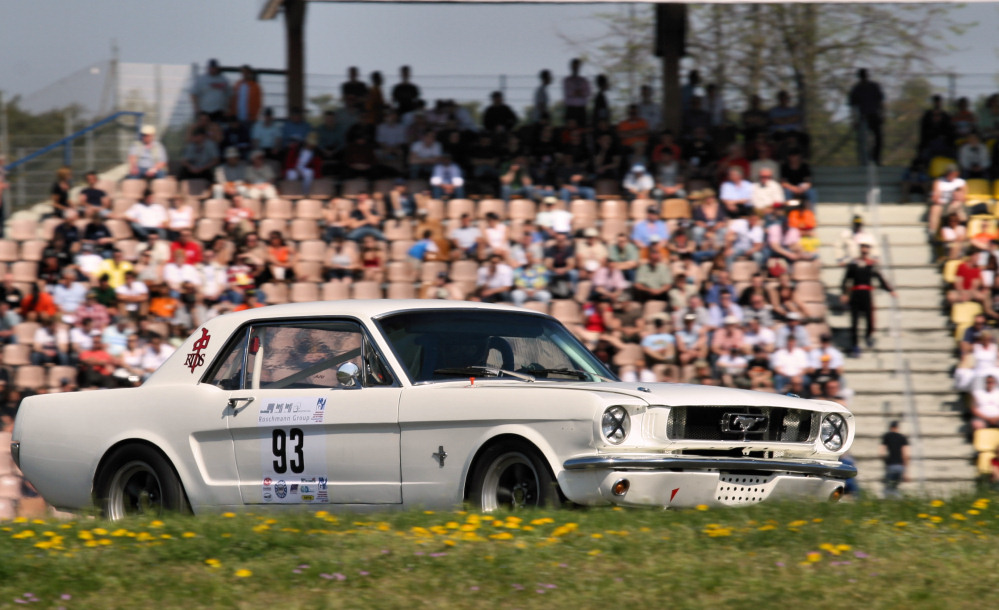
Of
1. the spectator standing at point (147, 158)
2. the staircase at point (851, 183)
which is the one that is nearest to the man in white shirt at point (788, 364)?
the staircase at point (851, 183)

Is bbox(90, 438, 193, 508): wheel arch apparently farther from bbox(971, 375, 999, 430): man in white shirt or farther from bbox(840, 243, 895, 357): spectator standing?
bbox(840, 243, 895, 357): spectator standing

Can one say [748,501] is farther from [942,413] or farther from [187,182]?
[187,182]

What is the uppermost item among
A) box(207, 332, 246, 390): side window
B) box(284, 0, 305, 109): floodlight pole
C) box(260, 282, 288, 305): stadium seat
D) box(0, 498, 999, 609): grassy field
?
box(284, 0, 305, 109): floodlight pole

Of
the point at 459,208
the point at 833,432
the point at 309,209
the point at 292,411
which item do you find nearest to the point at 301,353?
the point at 292,411

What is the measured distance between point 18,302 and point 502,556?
11624mm

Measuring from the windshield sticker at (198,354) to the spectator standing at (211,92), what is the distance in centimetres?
1153

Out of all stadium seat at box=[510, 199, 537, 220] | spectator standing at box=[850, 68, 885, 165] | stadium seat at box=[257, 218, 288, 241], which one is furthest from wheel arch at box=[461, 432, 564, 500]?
spectator standing at box=[850, 68, 885, 165]

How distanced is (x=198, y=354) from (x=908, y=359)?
1008 cm

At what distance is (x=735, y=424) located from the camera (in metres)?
7.09

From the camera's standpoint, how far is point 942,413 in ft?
48.9

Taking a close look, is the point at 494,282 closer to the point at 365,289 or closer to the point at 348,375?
the point at 365,289

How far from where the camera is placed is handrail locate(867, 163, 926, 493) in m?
14.3

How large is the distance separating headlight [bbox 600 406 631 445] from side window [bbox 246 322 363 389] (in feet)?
5.26

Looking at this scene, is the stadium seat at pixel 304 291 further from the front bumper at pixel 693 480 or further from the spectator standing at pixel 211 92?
the front bumper at pixel 693 480
